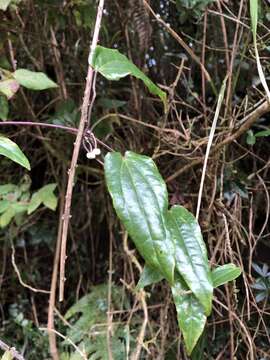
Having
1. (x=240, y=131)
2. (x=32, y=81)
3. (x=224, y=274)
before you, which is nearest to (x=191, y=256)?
(x=224, y=274)

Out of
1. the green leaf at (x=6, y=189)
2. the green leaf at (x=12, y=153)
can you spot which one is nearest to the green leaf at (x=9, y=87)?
the green leaf at (x=6, y=189)

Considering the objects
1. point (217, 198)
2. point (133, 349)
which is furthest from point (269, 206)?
point (133, 349)

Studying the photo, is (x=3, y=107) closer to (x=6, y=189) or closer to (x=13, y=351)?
(x=6, y=189)

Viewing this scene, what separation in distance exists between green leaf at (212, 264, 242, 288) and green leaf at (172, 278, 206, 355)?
0.05 meters

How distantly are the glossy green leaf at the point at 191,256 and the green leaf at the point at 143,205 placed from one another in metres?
0.03

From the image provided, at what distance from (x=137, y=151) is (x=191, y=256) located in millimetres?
596

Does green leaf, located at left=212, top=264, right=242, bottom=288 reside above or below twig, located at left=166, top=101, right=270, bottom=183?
below

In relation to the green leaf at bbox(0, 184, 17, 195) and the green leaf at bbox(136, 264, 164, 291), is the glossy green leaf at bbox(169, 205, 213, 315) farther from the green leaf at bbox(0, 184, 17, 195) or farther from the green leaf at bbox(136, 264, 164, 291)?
the green leaf at bbox(0, 184, 17, 195)

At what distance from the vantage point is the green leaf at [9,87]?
0.96m

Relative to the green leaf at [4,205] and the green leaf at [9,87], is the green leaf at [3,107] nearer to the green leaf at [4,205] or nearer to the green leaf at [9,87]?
the green leaf at [9,87]

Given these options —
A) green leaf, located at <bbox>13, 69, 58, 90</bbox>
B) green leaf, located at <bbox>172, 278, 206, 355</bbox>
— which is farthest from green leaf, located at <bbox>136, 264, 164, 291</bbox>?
green leaf, located at <bbox>13, 69, 58, 90</bbox>

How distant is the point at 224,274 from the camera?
67 centimetres

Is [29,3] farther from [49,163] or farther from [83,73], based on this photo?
[49,163]

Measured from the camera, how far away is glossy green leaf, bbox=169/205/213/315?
1.99 feet
